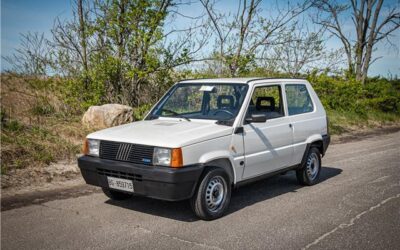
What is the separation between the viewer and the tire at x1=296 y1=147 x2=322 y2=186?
7.07 metres

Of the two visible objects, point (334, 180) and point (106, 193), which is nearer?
point (106, 193)

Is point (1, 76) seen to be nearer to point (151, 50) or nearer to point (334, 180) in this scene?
point (151, 50)

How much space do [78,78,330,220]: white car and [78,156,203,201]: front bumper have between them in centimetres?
1

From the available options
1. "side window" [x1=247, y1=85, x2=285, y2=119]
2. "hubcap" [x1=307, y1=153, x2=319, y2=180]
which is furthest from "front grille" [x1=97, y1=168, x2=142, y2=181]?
"hubcap" [x1=307, y1=153, x2=319, y2=180]

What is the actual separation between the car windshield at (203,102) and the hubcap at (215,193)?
915mm

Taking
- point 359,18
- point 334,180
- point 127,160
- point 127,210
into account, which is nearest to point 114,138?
point 127,160

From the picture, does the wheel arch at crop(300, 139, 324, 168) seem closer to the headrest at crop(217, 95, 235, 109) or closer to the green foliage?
the headrest at crop(217, 95, 235, 109)

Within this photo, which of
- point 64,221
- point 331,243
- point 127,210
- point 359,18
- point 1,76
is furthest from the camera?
point 359,18

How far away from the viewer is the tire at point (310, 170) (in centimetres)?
707

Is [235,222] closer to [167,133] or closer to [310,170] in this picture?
[167,133]

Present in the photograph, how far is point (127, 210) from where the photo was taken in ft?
18.1

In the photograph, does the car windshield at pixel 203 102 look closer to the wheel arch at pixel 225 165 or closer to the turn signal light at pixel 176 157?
the wheel arch at pixel 225 165

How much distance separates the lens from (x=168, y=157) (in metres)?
4.75

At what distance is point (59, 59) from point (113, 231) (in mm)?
7203
